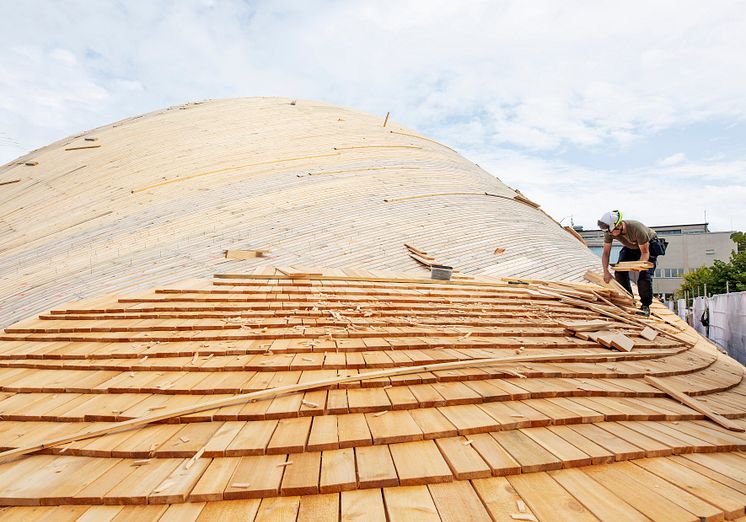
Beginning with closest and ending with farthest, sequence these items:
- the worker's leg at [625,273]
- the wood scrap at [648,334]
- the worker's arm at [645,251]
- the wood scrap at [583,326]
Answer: the wood scrap at [583,326], the wood scrap at [648,334], the worker's arm at [645,251], the worker's leg at [625,273]

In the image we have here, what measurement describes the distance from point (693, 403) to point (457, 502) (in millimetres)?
1778

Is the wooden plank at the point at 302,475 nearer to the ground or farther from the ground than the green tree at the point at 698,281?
farther from the ground

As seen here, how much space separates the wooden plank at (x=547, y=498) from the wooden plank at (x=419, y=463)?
0.86ft

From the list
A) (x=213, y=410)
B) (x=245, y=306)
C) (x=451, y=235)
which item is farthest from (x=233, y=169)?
(x=213, y=410)

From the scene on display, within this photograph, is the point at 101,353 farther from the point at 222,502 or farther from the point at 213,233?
the point at 213,233

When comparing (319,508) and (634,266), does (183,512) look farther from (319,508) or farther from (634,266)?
(634,266)

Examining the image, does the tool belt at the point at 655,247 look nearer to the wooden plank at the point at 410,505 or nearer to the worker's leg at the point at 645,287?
the worker's leg at the point at 645,287

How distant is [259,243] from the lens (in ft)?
20.6

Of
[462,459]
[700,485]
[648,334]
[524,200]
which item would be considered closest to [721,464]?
[700,485]

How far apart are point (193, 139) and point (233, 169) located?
266 centimetres

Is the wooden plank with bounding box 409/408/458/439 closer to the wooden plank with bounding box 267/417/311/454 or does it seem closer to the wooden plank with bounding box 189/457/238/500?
the wooden plank with bounding box 267/417/311/454

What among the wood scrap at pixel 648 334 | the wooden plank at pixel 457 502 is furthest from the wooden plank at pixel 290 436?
the wood scrap at pixel 648 334

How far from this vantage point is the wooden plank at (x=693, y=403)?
2.19m

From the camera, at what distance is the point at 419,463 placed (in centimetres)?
167
